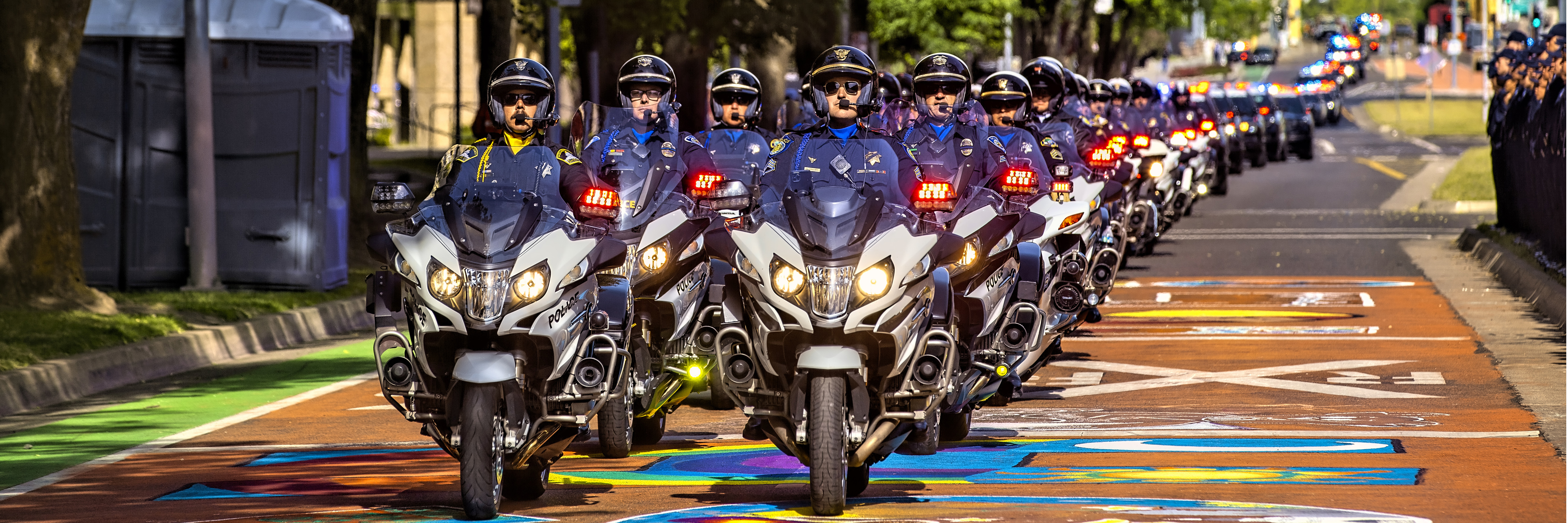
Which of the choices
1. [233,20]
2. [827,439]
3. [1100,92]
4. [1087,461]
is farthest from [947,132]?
[1100,92]

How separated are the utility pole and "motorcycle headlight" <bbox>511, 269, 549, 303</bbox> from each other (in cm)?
1055

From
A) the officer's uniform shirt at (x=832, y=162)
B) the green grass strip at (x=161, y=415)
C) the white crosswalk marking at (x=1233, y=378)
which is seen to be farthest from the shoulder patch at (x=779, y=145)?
the white crosswalk marking at (x=1233, y=378)

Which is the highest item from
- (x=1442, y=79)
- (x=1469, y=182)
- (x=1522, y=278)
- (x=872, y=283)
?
(x=872, y=283)

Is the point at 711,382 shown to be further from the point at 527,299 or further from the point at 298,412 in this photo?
the point at 527,299

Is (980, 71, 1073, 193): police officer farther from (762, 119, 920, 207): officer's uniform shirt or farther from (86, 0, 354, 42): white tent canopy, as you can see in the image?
(86, 0, 354, 42): white tent canopy

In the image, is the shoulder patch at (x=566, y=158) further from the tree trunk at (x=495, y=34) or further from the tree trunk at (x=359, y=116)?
the tree trunk at (x=495, y=34)

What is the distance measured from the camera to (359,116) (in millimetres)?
24078

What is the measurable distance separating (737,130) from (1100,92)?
35.7 ft

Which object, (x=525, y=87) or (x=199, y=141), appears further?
(x=199, y=141)

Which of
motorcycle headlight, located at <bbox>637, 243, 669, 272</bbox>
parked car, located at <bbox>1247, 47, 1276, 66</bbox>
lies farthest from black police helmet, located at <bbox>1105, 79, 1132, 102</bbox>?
parked car, located at <bbox>1247, 47, 1276, 66</bbox>

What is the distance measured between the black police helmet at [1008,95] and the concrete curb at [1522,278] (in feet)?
14.1

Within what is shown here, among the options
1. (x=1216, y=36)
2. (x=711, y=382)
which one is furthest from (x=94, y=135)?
(x=1216, y=36)

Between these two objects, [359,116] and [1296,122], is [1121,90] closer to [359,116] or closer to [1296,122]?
[359,116]

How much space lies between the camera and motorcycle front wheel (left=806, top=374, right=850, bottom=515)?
8141mm
